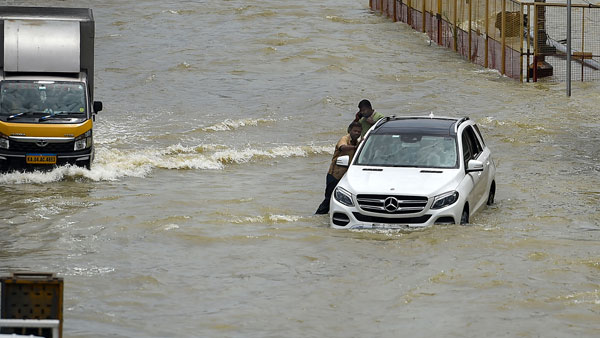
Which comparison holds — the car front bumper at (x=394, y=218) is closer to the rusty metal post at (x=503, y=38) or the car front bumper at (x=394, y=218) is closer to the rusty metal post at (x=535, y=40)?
the rusty metal post at (x=535, y=40)

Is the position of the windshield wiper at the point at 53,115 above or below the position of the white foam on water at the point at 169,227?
above

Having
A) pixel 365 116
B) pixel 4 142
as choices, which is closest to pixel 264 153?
pixel 4 142

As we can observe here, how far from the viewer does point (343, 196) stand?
591 inches

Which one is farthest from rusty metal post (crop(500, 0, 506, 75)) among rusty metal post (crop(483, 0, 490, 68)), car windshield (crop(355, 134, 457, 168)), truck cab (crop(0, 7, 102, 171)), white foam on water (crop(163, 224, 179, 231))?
white foam on water (crop(163, 224, 179, 231))

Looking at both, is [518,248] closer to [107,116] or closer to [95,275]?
[95,275]

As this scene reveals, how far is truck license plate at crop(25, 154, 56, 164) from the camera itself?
20.5 m

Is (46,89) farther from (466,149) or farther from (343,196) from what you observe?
(466,149)

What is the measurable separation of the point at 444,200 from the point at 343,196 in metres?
1.23

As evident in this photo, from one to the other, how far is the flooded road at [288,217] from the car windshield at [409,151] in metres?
0.96

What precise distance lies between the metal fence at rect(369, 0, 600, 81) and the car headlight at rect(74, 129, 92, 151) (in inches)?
569

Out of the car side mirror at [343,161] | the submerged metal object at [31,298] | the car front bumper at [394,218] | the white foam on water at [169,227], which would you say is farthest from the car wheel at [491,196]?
the submerged metal object at [31,298]

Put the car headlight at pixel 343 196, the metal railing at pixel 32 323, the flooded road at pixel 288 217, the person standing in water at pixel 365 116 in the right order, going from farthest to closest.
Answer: the person standing in water at pixel 365 116, the car headlight at pixel 343 196, the flooded road at pixel 288 217, the metal railing at pixel 32 323

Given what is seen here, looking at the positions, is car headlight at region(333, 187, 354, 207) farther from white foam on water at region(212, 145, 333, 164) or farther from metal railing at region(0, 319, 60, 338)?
white foam on water at region(212, 145, 333, 164)

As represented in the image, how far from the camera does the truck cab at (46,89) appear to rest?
2047 cm
